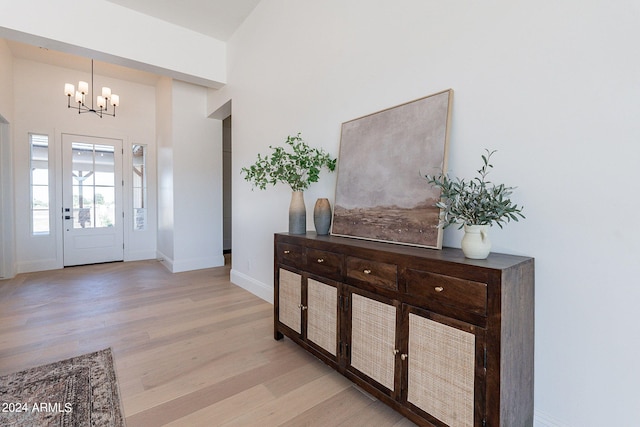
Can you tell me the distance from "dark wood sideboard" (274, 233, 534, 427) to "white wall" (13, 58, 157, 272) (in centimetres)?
535

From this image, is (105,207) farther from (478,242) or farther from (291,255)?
(478,242)

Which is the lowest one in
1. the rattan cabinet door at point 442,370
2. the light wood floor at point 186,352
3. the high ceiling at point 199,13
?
the light wood floor at point 186,352

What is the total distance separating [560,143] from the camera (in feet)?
4.41

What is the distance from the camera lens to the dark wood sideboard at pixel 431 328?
122cm

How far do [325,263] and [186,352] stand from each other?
4.49 feet

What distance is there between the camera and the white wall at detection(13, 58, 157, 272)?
4.76 metres

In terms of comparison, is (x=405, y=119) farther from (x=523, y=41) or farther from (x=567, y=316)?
(x=567, y=316)

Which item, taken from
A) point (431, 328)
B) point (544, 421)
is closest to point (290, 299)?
point (431, 328)

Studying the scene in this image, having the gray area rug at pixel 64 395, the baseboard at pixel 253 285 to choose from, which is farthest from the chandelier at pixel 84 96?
the gray area rug at pixel 64 395

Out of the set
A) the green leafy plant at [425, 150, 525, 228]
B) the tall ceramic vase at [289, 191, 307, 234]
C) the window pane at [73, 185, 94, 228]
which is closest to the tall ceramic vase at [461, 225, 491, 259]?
the green leafy plant at [425, 150, 525, 228]

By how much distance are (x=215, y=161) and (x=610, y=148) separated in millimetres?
5135

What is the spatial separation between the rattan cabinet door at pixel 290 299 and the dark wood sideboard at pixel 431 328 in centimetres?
26

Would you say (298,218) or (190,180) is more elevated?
(190,180)

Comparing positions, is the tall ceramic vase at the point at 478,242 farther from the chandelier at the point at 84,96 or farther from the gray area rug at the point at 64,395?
the chandelier at the point at 84,96
